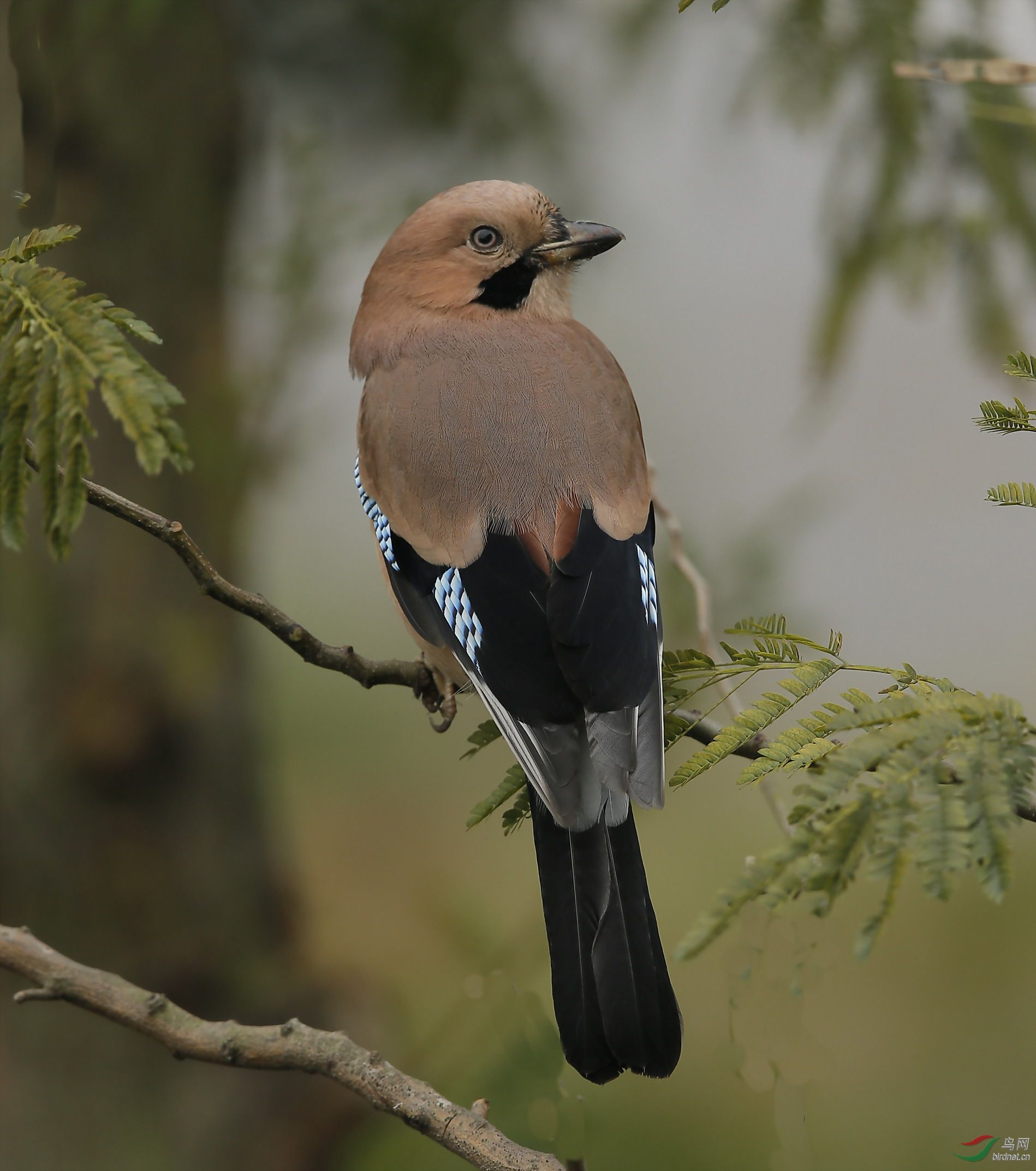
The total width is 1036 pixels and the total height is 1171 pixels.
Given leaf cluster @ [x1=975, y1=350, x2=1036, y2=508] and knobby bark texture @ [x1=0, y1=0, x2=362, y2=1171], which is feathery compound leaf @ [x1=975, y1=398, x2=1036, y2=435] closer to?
leaf cluster @ [x1=975, y1=350, x2=1036, y2=508]

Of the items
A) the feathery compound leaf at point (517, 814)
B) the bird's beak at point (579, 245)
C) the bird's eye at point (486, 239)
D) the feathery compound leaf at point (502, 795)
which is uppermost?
the bird's eye at point (486, 239)

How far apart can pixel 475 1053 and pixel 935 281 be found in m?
2.38

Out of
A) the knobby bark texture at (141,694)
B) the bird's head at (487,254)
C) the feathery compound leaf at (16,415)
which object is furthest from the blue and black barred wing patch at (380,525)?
the knobby bark texture at (141,694)

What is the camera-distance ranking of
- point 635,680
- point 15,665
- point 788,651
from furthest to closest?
point 15,665
point 635,680
point 788,651

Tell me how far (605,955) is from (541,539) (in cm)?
69

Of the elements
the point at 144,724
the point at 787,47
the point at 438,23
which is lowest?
the point at 144,724

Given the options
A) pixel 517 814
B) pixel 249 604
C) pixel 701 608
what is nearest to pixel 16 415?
pixel 249 604

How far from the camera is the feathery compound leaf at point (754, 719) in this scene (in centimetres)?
132

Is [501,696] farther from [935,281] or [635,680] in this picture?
→ [935,281]

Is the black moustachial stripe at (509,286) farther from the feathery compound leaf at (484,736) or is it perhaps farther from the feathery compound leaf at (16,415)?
the feathery compound leaf at (16,415)

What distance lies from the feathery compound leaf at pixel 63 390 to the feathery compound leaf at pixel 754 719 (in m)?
0.67

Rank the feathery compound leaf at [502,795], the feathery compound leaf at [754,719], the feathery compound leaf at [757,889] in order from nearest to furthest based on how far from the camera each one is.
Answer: the feathery compound leaf at [757,889]
the feathery compound leaf at [754,719]
the feathery compound leaf at [502,795]

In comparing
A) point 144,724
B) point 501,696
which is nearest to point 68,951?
point 144,724

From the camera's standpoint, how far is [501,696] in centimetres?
174
